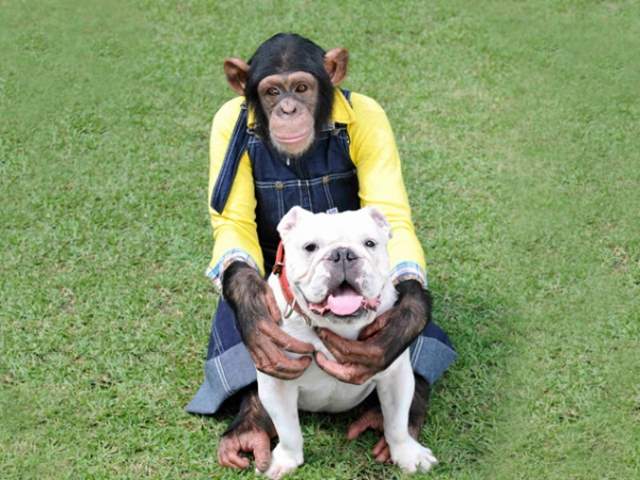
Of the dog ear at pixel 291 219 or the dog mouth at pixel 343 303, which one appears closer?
the dog mouth at pixel 343 303

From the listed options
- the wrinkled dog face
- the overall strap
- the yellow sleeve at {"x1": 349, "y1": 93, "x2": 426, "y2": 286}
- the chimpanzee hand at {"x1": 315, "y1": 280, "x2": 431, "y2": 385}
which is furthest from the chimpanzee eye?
the overall strap

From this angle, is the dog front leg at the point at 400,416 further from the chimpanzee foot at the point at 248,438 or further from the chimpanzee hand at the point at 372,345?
the chimpanzee foot at the point at 248,438

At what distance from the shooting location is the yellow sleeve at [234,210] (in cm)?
339

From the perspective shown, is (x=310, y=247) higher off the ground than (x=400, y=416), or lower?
higher

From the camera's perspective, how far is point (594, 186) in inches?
201

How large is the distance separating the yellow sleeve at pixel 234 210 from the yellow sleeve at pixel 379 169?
413mm

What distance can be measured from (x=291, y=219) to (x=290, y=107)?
483 mm

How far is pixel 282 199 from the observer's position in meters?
3.51

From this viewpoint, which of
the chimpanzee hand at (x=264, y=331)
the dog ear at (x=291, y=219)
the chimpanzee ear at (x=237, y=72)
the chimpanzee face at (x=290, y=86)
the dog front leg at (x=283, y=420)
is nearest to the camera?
the dog ear at (x=291, y=219)

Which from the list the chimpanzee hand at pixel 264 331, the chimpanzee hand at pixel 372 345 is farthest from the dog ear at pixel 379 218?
the chimpanzee hand at pixel 264 331

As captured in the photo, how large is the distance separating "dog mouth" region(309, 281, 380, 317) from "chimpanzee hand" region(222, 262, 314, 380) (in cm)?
24

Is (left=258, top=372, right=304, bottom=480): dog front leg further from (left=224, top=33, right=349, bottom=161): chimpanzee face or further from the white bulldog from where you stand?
(left=224, top=33, right=349, bottom=161): chimpanzee face

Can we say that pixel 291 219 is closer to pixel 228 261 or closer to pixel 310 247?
pixel 310 247

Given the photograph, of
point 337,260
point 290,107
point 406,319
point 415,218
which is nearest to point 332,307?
point 337,260
